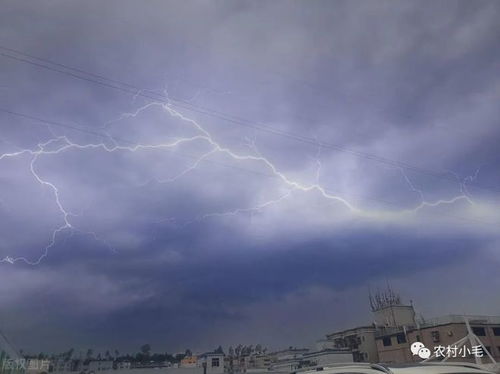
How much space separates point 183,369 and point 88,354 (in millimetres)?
25916

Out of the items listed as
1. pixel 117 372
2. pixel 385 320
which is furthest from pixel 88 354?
pixel 385 320

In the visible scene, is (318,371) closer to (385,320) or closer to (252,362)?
(385,320)

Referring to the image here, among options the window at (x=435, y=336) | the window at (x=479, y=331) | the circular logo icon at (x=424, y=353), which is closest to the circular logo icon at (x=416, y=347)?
the circular logo icon at (x=424, y=353)

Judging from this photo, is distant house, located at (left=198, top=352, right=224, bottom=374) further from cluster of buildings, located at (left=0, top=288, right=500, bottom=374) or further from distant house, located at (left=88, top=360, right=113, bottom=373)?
distant house, located at (left=88, top=360, right=113, bottom=373)

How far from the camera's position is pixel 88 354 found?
204 feet

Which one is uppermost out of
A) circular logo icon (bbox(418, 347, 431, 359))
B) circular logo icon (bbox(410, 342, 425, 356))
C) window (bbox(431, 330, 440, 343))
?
window (bbox(431, 330, 440, 343))

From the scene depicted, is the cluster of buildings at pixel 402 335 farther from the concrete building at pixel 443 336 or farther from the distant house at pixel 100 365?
the distant house at pixel 100 365

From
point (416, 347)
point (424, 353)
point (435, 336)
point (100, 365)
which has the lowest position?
point (424, 353)

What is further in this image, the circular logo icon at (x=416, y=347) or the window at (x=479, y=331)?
the window at (x=479, y=331)

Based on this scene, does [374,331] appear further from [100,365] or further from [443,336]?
[100,365]

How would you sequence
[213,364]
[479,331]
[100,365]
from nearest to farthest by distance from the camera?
1. [479,331]
2. [213,364]
3. [100,365]

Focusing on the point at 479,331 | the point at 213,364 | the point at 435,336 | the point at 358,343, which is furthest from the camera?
the point at 358,343

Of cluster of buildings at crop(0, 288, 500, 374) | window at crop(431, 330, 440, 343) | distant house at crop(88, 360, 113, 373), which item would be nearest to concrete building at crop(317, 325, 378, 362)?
cluster of buildings at crop(0, 288, 500, 374)

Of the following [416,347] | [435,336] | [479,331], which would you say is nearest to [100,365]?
[416,347]
